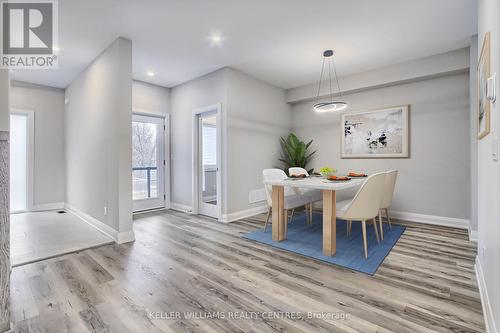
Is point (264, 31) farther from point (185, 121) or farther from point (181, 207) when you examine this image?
point (181, 207)

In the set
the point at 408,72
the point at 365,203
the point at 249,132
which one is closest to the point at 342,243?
the point at 365,203

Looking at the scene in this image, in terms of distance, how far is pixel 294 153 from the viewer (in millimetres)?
5160

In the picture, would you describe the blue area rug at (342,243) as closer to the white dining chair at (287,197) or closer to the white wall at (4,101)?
the white dining chair at (287,197)

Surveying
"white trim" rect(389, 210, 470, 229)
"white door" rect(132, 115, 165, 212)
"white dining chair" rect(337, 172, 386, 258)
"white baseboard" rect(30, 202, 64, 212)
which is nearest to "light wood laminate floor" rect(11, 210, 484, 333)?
"white dining chair" rect(337, 172, 386, 258)

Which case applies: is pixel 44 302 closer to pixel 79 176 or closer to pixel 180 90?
pixel 79 176

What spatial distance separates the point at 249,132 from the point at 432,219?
136 inches

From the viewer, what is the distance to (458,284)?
200 centimetres

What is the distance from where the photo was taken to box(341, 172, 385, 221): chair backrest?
99.8 inches

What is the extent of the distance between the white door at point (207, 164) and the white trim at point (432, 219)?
336 cm

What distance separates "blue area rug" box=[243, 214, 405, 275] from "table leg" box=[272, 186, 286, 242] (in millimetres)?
98

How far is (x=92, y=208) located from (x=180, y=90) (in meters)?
2.80

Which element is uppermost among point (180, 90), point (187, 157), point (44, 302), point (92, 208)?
point (180, 90)

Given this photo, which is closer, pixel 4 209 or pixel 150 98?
pixel 4 209

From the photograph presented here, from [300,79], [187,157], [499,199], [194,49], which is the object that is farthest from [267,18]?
[187,157]
